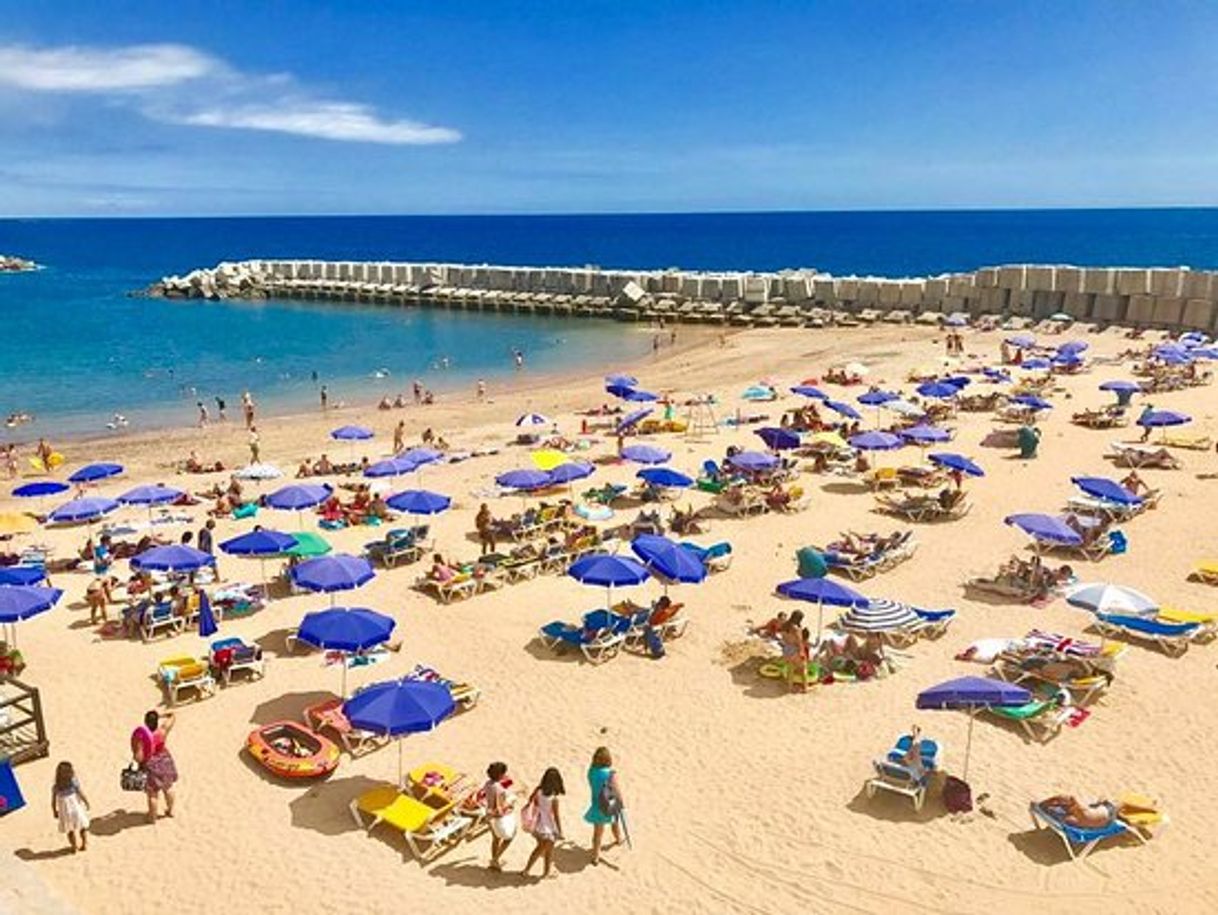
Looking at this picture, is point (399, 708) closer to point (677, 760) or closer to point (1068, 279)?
point (677, 760)

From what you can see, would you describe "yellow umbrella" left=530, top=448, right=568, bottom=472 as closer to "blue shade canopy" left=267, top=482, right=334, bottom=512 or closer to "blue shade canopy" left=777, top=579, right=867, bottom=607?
"blue shade canopy" left=267, top=482, right=334, bottom=512

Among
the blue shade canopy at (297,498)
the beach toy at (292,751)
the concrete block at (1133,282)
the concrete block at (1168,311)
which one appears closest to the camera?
the beach toy at (292,751)

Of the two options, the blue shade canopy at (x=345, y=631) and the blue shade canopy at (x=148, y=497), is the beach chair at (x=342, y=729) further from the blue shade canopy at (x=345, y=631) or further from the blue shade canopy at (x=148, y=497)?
the blue shade canopy at (x=148, y=497)

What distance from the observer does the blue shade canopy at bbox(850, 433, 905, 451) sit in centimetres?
2105

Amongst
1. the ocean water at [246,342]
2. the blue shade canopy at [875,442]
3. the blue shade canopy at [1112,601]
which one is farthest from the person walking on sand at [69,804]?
the ocean water at [246,342]

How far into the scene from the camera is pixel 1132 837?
9453mm

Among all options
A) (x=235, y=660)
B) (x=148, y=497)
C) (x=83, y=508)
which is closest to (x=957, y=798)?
(x=235, y=660)

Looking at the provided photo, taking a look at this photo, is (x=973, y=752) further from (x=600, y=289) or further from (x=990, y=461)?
(x=600, y=289)

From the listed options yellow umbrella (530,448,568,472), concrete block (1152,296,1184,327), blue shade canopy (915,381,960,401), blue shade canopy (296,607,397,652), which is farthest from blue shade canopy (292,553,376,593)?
concrete block (1152,296,1184,327)

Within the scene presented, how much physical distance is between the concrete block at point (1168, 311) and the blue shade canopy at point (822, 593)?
36.1 meters

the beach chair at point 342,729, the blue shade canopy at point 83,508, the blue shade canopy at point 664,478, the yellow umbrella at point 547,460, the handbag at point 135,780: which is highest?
the yellow umbrella at point 547,460

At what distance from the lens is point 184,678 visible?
12438 millimetres

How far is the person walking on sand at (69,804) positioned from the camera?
9.19 m

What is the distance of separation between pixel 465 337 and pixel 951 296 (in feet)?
80.0
